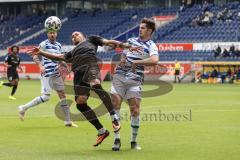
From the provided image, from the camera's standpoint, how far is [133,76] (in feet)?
37.4

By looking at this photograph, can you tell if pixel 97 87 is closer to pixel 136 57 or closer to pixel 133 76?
pixel 133 76

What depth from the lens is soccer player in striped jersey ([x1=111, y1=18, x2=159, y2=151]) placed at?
11.2 m

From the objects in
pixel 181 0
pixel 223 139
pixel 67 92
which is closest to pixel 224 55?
pixel 181 0

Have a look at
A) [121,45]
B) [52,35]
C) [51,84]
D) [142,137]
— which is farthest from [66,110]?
[121,45]

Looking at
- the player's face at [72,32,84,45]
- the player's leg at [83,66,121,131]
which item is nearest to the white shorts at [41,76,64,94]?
the player's face at [72,32,84,45]

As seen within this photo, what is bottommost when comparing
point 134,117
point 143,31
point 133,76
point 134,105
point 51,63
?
point 134,117

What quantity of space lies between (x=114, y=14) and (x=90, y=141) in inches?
1971

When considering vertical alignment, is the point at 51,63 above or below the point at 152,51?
below

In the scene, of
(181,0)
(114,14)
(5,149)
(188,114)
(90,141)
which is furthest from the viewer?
(114,14)

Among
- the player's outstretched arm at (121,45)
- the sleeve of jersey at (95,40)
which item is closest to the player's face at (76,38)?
the sleeve of jersey at (95,40)

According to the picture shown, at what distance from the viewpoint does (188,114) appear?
19.1 meters

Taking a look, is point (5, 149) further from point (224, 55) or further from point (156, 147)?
point (224, 55)

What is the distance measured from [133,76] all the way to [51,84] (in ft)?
15.1

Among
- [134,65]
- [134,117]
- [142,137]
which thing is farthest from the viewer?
[142,137]
